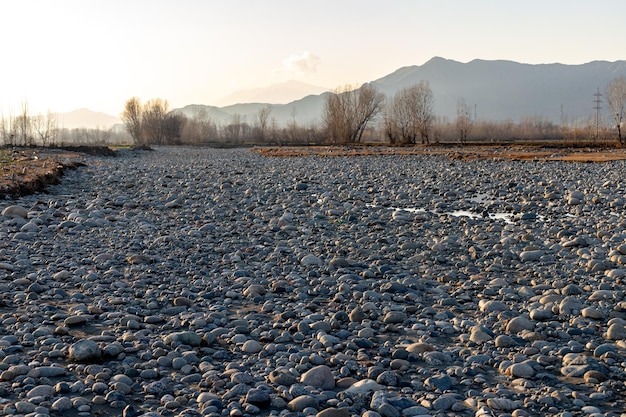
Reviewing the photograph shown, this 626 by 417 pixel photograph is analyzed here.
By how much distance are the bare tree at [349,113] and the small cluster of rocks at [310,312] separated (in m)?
52.1

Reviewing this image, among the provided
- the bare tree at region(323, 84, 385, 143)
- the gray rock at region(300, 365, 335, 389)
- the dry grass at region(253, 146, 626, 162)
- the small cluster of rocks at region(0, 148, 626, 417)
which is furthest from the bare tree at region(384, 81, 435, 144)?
the gray rock at region(300, 365, 335, 389)

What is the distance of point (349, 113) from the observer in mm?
63281

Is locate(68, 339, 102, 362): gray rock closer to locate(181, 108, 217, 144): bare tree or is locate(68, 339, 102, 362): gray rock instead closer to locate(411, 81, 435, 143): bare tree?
locate(411, 81, 435, 143): bare tree

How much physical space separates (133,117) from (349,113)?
1749 inches

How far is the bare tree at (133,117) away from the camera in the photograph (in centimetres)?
9094

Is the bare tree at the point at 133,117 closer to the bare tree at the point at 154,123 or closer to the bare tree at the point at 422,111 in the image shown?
the bare tree at the point at 154,123

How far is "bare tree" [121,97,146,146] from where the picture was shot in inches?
3580

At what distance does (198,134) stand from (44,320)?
8958 centimetres

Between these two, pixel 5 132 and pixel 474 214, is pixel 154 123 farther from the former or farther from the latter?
pixel 474 214

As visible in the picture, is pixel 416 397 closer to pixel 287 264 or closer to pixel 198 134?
pixel 287 264

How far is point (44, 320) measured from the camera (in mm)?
4930

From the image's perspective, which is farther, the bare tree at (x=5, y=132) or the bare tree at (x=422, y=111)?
the bare tree at (x=422, y=111)

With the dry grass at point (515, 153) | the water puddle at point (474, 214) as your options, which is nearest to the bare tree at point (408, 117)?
the dry grass at point (515, 153)

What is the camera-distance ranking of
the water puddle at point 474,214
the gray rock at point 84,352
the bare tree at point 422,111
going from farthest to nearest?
the bare tree at point 422,111 → the water puddle at point 474,214 → the gray rock at point 84,352
